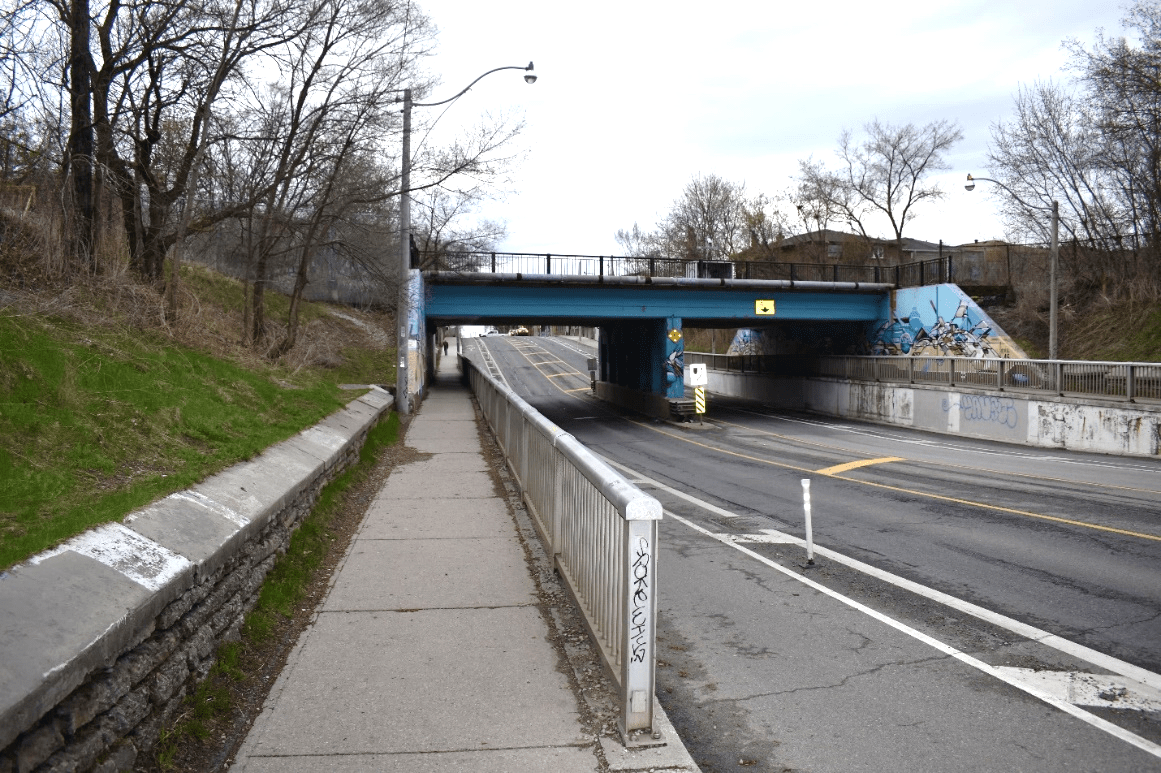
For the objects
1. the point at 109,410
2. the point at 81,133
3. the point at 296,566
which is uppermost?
the point at 81,133

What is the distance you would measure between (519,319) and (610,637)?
33.1 m

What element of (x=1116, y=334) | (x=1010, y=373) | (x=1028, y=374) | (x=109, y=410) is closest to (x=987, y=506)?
(x=109, y=410)

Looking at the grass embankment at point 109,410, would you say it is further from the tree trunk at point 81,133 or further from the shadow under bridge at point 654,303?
the shadow under bridge at point 654,303

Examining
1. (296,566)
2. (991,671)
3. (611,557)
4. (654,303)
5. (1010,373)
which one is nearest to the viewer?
(611,557)

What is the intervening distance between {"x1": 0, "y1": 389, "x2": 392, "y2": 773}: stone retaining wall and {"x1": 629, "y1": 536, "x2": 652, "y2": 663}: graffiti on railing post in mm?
2356

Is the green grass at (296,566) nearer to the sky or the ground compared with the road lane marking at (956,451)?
nearer to the sky

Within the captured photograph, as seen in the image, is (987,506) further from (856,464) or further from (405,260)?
(405,260)

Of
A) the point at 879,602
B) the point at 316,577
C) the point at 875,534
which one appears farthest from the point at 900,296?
the point at 316,577

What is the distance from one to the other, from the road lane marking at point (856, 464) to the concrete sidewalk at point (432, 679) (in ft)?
35.1

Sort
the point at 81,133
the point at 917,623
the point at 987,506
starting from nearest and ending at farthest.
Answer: the point at 917,623 → the point at 81,133 → the point at 987,506

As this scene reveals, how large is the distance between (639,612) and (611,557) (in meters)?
0.63

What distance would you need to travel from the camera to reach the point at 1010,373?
26.2 m

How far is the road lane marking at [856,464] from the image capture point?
59.6 feet

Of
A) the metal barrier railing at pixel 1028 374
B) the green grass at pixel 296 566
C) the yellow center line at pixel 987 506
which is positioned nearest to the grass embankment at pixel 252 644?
the green grass at pixel 296 566
